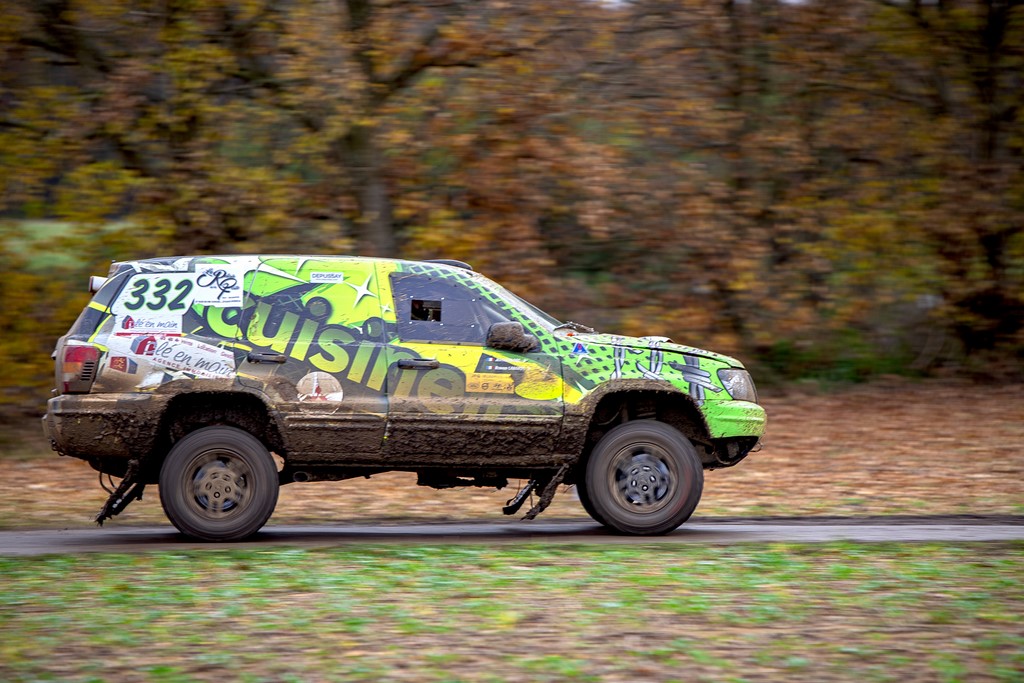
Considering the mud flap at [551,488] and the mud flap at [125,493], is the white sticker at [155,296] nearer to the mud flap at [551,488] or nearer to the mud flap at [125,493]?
the mud flap at [125,493]

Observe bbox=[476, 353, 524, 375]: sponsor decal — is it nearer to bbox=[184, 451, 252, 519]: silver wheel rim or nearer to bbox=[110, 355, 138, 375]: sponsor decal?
bbox=[184, 451, 252, 519]: silver wheel rim

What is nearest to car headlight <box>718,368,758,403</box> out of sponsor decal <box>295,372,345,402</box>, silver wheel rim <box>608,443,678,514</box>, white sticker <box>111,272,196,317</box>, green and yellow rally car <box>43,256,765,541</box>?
green and yellow rally car <box>43,256,765,541</box>

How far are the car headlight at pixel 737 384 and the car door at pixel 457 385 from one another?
1.28 m

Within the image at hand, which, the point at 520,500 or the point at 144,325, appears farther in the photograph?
the point at 520,500

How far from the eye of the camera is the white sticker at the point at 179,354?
350 inches

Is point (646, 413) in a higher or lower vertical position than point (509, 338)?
lower

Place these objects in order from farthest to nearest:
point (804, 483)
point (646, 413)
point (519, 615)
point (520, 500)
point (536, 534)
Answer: point (804, 483) → point (520, 500) → point (536, 534) → point (646, 413) → point (519, 615)

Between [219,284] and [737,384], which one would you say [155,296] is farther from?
[737,384]

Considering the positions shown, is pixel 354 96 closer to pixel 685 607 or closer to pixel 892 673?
pixel 685 607

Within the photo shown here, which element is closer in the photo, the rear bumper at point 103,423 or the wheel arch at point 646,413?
the rear bumper at point 103,423

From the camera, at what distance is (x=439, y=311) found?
922 cm

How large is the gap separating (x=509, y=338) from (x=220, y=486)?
2.29 metres

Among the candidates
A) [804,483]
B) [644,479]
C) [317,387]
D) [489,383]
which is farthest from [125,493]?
[804,483]

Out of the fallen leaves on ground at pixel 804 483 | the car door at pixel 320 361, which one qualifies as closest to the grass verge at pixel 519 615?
the car door at pixel 320 361
